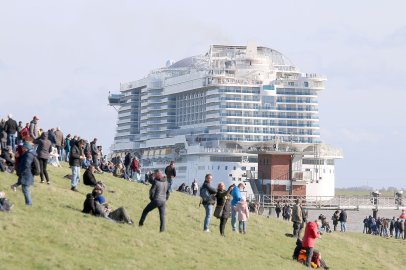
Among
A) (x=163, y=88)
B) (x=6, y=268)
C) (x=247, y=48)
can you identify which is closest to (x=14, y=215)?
(x=6, y=268)

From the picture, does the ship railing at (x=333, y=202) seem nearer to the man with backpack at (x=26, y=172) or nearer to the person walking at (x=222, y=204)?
the person walking at (x=222, y=204)

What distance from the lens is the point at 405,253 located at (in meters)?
56.9

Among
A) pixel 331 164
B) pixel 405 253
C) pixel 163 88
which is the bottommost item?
pixel 405 253

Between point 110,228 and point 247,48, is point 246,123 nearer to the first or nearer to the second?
point 247,48

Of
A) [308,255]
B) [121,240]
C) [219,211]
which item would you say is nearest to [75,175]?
[219,211]

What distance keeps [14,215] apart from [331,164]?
A: 99387mm

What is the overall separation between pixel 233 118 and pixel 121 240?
4061 inches

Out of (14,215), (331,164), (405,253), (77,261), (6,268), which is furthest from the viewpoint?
(331,164)

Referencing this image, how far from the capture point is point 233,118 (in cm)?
13062

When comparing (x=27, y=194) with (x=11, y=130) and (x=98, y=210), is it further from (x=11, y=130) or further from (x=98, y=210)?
(x=11, y=130)

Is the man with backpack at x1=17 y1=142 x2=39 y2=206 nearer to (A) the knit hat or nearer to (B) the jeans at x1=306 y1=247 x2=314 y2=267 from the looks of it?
(A) the knit hat

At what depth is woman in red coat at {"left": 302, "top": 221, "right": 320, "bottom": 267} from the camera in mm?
31812

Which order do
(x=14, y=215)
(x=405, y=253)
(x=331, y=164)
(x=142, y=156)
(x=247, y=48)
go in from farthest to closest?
(x=142, y=156) < (x=247, y=48) < (x=331, y=164) < (x=405, y=253) < (x=14, y=215)

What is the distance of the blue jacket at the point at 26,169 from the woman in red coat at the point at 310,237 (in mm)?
8749
